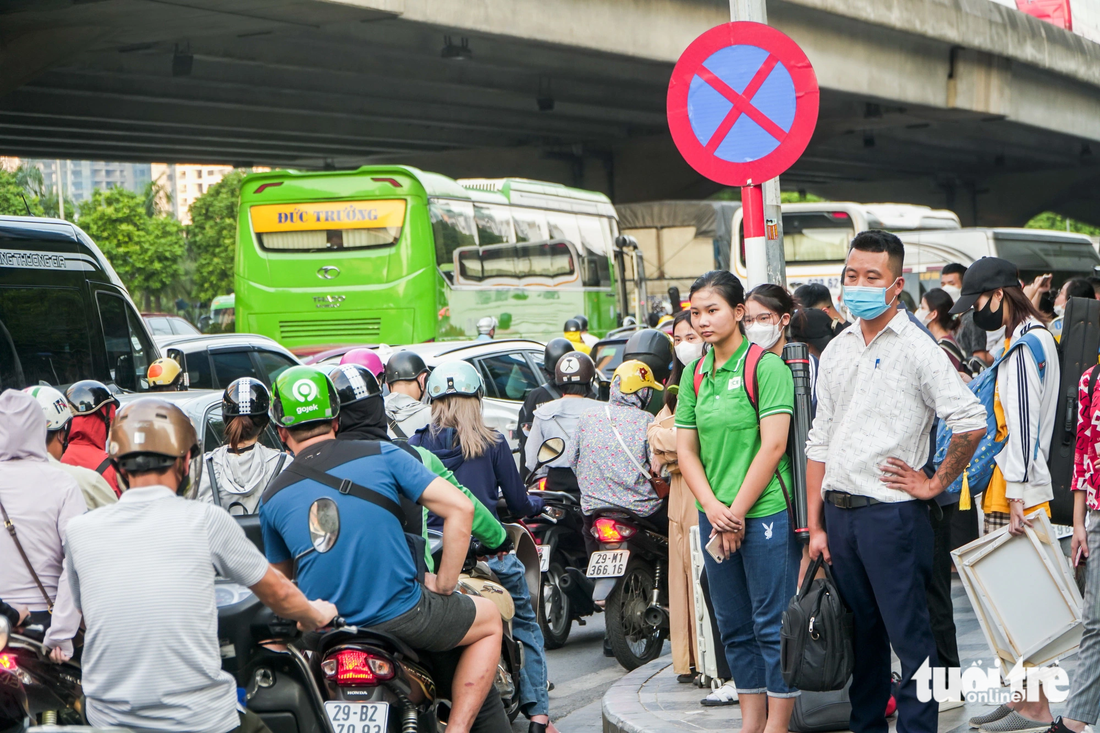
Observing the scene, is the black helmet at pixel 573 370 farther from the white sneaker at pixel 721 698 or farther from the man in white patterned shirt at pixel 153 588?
the man in white patterned shirt at pixel 153 588

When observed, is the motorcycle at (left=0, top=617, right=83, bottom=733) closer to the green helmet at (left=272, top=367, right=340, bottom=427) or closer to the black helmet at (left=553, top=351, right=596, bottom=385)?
the green helmet at (left=272, top=367, right=340, bottom=427)

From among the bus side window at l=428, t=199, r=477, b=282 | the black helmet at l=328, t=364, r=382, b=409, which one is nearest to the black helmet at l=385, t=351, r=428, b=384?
the black helmet at l=328, t=364, r=382, b=409

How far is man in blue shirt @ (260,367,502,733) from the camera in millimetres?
4340

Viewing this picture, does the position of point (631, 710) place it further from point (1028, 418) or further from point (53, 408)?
point (53, 408)

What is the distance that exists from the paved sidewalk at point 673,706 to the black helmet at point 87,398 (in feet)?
9.14

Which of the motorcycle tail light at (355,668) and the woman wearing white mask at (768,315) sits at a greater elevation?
the woman wearing white mask at (768,315)

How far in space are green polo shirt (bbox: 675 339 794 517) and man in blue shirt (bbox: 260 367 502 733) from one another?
3.51 feet

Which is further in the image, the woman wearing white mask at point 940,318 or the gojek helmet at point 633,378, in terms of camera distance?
the woman wearing white mask at point 940,318

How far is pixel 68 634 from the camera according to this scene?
4.07 meters

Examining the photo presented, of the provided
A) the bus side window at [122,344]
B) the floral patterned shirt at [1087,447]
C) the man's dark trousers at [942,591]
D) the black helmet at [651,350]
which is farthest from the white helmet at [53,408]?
the bus side window at [122,344]

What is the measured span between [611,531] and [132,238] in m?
50.2

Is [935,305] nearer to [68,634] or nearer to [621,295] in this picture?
[68,634]

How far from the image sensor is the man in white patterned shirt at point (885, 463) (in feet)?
14.8

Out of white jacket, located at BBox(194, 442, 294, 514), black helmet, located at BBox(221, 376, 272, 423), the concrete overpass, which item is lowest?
white jacket, located at BBox(194, 442, 294, 514)
